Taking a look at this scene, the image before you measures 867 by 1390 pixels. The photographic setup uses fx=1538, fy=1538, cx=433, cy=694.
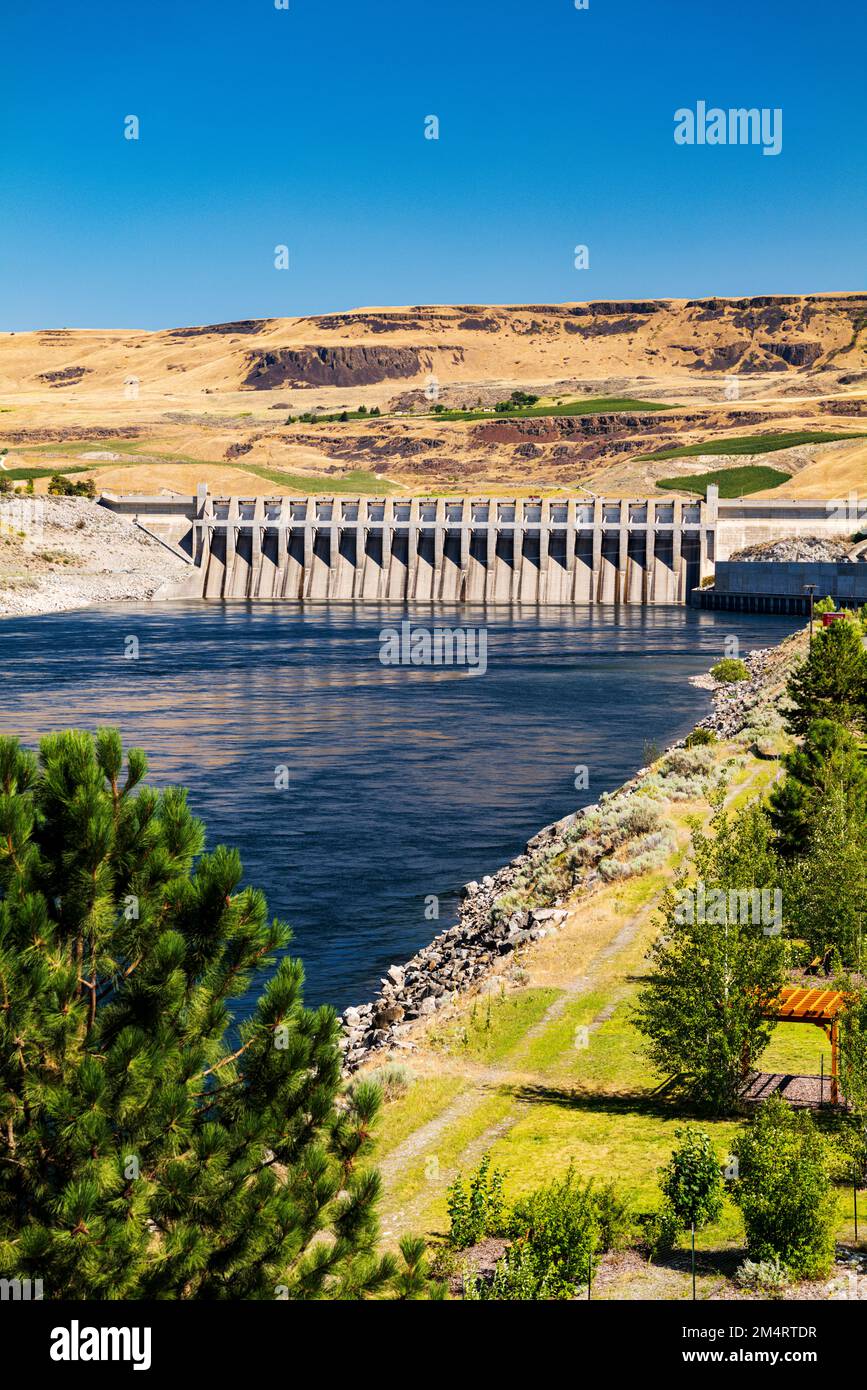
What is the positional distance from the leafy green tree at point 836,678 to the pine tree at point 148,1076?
26.9 meters

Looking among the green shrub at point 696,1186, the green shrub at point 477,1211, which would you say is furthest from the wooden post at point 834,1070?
the green shrub at point 477,1211

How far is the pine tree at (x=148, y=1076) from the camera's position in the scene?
10102mm

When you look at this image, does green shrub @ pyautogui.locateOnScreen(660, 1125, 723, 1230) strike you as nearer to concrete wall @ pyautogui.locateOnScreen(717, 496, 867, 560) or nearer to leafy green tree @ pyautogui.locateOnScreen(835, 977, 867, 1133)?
leafy green tree @ pyautogui.locateOnScreen(835, 977, 867, 1133)

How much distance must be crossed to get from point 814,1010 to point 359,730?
40132mm

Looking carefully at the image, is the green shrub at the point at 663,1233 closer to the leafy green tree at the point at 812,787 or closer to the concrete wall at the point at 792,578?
the leafy green tree at the point at 812,787

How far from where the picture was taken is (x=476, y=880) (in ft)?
119

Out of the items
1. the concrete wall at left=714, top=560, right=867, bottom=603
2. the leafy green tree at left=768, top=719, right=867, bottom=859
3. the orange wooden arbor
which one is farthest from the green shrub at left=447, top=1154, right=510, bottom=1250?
the concrete wall at left=714, top=560, right=867, bottom=603

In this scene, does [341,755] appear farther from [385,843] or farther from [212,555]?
[212,555]

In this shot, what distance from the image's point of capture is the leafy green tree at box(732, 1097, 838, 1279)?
13672 millimetres

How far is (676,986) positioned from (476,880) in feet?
56.5

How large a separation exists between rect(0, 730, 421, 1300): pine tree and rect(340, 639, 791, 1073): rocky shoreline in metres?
11.2

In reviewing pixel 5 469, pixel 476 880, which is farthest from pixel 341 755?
pixel 5 469

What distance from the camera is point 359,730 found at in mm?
58719

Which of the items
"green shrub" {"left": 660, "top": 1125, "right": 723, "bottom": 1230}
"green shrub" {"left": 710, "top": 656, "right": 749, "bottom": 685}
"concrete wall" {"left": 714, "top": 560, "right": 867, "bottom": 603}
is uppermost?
"concrete wall" {"left": 714, "top": 560, "right": 867, "bottom": 603}
